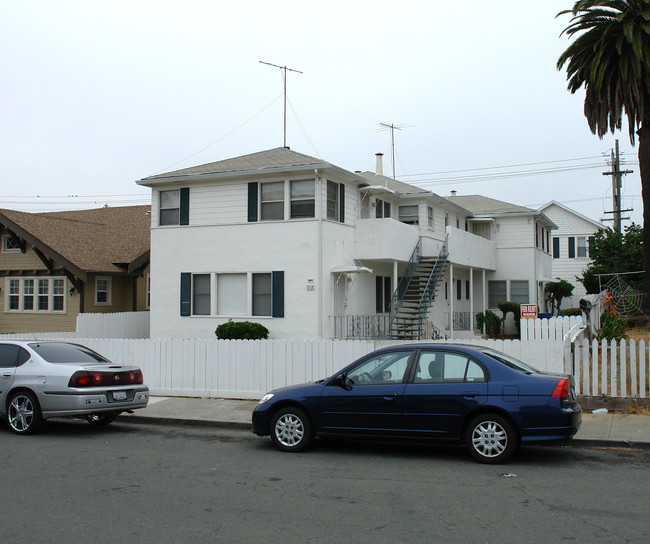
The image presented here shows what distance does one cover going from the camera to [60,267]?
85.6ft

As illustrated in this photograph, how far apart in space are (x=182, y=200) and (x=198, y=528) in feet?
55.1

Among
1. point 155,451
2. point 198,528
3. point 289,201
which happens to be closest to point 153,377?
point 155,451

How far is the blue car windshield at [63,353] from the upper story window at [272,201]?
30.6 feet

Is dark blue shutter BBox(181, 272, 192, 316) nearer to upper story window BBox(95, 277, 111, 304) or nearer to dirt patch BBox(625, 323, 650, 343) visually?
upper story window BBox(95, 277, 111, 304)


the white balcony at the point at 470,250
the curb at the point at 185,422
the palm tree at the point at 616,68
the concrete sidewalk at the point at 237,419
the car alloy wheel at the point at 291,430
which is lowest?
the curb at the point at 185,422

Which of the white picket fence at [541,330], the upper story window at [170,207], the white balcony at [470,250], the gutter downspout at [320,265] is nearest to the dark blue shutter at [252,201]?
the gutter downspout at [320,265]

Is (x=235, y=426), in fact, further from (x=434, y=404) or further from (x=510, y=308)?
(x=510, y=308)

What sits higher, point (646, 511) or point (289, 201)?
point (289, 201)

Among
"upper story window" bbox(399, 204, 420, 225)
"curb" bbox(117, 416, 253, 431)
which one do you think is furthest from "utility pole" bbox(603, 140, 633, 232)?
"curb" bbox(117, 416, 253, 431)

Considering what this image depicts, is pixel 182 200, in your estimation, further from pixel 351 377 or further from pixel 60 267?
pixel 351 377

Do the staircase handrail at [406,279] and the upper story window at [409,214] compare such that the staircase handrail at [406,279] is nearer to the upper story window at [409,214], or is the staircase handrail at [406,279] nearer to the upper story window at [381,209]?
the upper story window at [381,209]

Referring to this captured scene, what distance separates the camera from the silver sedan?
10672 mm

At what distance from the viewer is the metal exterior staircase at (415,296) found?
21.5 meters

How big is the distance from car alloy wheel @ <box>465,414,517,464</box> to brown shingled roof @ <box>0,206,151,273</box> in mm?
19401
